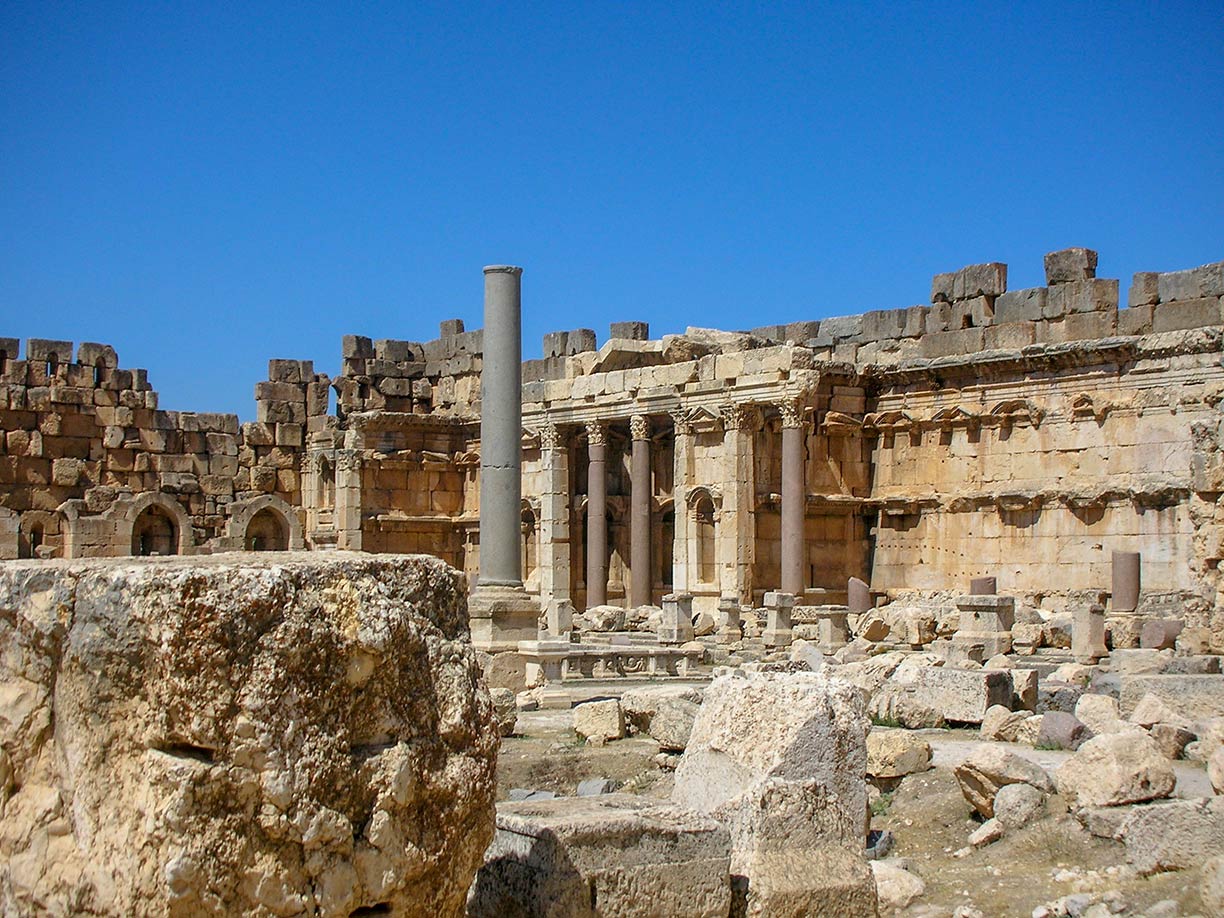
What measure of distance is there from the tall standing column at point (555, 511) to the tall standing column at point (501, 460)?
40.1ft

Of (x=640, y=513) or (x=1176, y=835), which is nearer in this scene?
(x=1176, y=835)

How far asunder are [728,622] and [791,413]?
3989 millimetres

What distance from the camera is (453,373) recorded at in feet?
114

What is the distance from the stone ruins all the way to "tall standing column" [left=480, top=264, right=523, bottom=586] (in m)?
0.06

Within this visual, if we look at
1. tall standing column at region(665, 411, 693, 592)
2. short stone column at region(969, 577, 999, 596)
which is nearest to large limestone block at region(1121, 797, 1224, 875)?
short stone column at region(969, 577, 999, 596)

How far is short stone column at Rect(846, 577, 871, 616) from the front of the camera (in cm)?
2664

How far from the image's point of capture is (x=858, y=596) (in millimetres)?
26734

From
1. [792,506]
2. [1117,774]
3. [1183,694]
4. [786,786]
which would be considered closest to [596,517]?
[792,506]

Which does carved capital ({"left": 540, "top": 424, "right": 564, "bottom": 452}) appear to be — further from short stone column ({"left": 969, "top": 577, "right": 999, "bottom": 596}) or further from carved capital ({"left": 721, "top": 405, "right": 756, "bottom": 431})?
short stone column ({"left": 969, "top": 577, "right": 999, "bottom": 596})

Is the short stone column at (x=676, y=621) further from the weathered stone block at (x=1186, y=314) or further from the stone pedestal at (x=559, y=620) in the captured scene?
the weathered stone block at (x=1186, y=314)

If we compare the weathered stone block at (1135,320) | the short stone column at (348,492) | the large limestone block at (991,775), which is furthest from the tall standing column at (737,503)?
the large limestone block at (991,775)

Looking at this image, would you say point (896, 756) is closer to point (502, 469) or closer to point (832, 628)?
point (502, 469)

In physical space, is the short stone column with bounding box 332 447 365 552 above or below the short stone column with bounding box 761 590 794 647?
above

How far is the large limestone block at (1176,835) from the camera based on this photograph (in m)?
8.19
